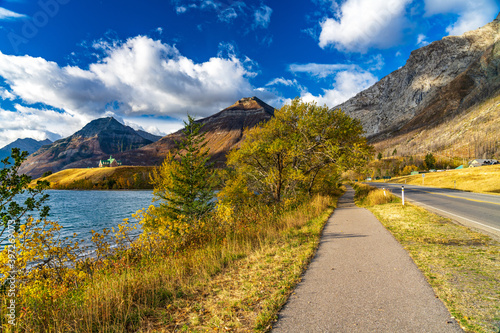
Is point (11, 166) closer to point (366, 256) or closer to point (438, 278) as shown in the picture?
point (366, 256)

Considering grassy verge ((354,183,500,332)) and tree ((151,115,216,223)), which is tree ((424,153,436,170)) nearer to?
grassy verge ((354,183,500,332))

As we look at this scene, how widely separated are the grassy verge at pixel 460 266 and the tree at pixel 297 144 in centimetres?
647

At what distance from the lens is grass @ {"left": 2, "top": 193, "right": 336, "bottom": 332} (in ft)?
11.1

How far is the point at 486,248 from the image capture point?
20.4 feet

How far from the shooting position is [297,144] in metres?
15.6

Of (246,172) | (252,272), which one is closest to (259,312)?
(252,272)

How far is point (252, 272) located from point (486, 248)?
6215 mm

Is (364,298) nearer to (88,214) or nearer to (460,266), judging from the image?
(460,266)

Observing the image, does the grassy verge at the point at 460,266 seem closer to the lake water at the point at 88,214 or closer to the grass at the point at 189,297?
the grass at the point at 189,297

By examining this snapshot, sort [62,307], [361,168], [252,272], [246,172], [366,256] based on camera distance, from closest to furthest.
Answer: [62,307] → [252,272] → [366,256] → [361,168] → [246,172]

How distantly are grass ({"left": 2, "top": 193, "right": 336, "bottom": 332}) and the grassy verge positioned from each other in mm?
2410

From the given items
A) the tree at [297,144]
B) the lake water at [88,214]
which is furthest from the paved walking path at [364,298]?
the tree at [297,144]

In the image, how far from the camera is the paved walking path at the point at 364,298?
3.11 m

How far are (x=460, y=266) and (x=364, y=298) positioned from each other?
9.35ft
